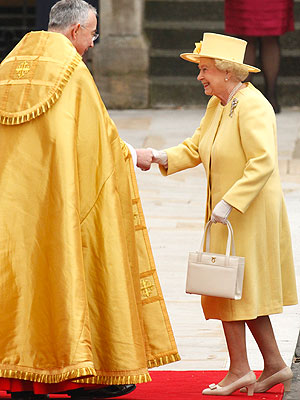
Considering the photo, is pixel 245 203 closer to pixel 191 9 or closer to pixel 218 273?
pixel 218 273

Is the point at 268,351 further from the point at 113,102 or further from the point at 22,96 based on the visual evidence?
the point at 113,102

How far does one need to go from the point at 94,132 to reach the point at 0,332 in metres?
0.88

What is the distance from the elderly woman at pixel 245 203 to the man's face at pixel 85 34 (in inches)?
17.8

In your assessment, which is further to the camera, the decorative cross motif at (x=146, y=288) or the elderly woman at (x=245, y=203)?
the decorative cross motif at (x=146, y=288)

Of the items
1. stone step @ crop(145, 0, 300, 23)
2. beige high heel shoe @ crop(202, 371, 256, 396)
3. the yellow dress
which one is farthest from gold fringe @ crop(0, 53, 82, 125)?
stone step @ crop(145, 0, 300, 23)

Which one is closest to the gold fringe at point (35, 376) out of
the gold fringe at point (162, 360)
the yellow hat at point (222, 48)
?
the gold fringe at point (162, 360)

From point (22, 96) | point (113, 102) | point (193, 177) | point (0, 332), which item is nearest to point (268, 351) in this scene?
point (0, 332)

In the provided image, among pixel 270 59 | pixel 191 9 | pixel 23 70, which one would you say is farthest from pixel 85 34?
pixel 191 9

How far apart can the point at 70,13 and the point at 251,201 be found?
1.06m

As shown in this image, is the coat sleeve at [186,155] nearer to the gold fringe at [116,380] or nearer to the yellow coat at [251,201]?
the yellow coat at [251,201]

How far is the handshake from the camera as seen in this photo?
5.18m

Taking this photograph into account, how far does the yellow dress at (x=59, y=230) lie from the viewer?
4594 millimetres

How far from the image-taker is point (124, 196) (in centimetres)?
482

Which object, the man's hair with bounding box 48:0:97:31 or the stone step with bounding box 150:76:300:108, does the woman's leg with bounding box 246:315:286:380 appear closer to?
the man's hair with bounding box 48:0:97:31
